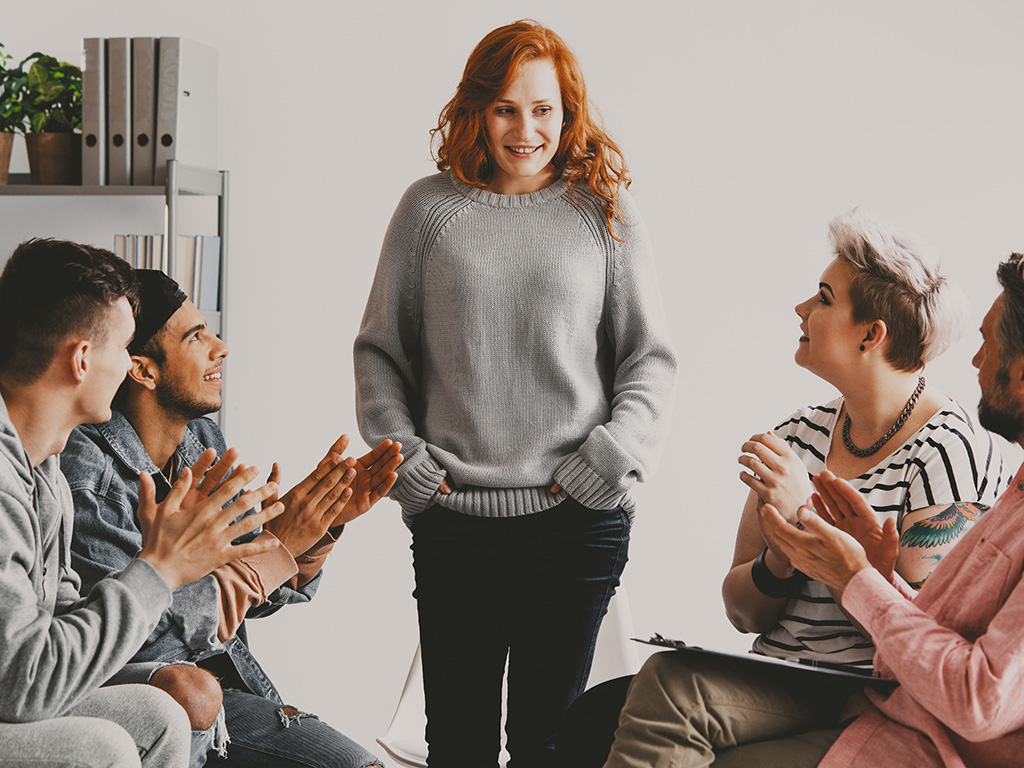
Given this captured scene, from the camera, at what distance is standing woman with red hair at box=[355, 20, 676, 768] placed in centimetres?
180

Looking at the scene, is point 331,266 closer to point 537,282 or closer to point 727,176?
point 727,176

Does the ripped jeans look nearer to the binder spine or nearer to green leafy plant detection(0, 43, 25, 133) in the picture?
the binder spine

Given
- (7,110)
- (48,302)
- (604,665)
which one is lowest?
(604,665)

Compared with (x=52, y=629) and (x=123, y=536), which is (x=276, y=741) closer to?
(x=123, y=536)

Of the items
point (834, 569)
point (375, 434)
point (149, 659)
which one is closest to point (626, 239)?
point (375, 434)

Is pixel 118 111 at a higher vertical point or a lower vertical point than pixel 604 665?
higher

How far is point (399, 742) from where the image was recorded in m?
2.15

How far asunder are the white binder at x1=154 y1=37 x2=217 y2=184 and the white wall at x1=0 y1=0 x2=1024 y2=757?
0.58 feet

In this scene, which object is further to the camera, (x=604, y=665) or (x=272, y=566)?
(x=604, y=665)

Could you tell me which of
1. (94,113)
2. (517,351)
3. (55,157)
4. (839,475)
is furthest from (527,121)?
(55,157)

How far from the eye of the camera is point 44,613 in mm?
1242

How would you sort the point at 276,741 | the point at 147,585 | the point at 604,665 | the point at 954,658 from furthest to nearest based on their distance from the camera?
the point at 604,665
the point at 276,741
the point at 147,585
the point at 954,658

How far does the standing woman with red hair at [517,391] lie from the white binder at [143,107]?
1.19m

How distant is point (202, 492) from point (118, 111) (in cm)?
169
